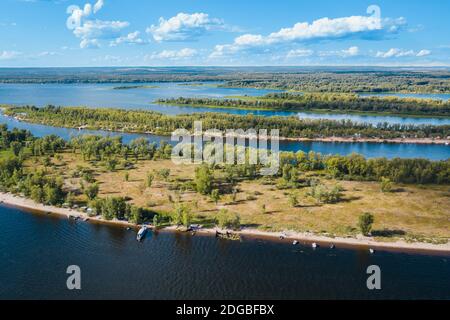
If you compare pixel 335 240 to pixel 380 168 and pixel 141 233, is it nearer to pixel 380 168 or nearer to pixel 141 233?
pixel 141 233

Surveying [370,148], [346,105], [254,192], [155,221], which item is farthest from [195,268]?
[346,105]

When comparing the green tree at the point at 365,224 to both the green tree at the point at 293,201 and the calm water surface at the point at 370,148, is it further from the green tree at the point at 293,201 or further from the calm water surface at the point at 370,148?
the calm water surface at the point at 370,148

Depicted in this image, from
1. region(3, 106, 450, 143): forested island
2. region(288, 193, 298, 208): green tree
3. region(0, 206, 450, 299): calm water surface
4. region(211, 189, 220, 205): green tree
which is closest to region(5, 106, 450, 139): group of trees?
region(3, 106, 450, 143): forested island

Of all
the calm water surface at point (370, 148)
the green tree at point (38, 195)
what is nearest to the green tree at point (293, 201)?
the green tree at point (38, 195)

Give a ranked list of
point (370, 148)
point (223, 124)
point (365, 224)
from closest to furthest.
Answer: point (365, 224), point (370, 148), point (223, 124)

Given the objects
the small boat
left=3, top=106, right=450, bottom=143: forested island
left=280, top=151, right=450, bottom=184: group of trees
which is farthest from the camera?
left=3, top=106, right=450, bottom=143: forested island

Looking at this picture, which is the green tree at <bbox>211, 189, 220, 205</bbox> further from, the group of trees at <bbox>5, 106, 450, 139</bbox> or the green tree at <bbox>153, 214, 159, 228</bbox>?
the group of trees at <bbox>5, 106, 450, 139</bbox>

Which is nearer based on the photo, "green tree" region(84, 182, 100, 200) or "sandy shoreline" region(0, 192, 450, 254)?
"sandy shoreline" region(0, 192, 450, 254)
